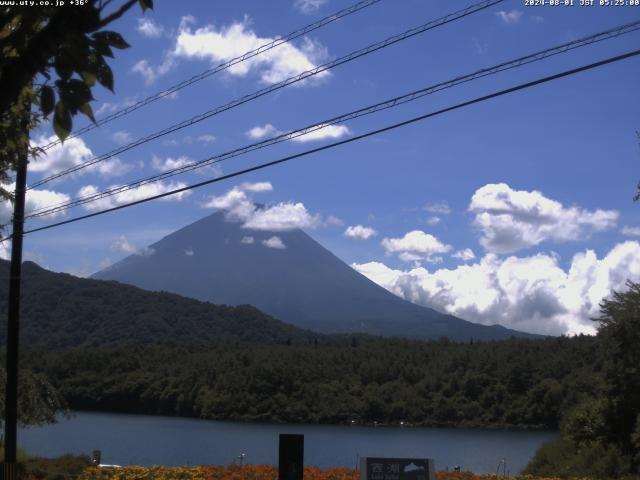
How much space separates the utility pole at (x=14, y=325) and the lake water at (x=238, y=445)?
14.0 meters

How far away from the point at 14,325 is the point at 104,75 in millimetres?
13152

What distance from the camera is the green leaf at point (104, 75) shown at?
3.39m

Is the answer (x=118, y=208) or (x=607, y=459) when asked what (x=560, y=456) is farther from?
(x=118, y=208)

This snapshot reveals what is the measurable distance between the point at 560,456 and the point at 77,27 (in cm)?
1937

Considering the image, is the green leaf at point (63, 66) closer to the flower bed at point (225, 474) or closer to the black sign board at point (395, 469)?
the black sign board at point (395, 469)

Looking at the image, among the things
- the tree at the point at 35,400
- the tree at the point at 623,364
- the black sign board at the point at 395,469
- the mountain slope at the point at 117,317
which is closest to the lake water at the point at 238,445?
the tree at the point at 35,400

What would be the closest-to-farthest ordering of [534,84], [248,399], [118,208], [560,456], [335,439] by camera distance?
[534,84] → [118,208] → [560,456] → [335,439] → [248,399]

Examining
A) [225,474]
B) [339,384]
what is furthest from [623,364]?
[339,384]

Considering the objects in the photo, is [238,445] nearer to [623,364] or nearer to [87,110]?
[623,364]

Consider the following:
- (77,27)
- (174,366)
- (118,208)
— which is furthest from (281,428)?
(77,27)

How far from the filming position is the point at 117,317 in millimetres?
148500

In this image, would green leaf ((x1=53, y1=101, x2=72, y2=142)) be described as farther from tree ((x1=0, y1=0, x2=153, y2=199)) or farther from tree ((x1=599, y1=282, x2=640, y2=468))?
tree ((x1=599, y1=282, x2=640, y2=468))

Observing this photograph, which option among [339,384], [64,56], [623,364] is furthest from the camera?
[339,384]

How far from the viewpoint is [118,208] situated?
48.0 feet
